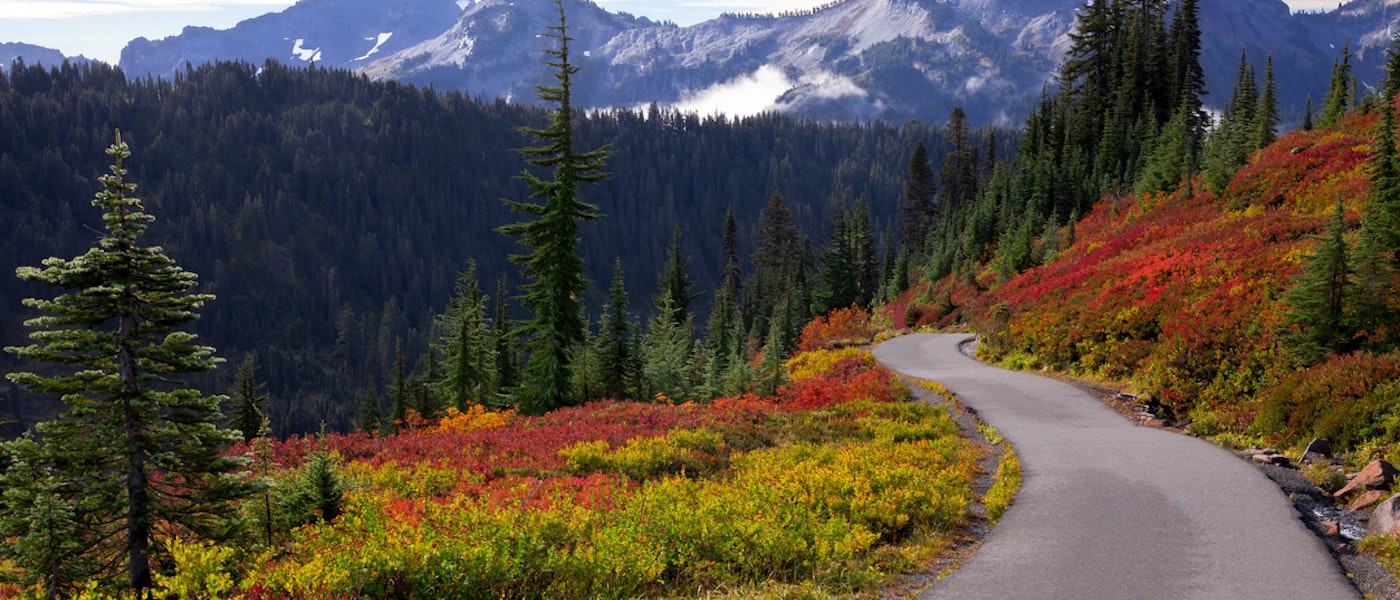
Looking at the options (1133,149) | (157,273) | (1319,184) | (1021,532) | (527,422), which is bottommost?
(527,422)

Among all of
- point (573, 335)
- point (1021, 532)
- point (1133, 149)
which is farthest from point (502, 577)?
point (1133, 149)

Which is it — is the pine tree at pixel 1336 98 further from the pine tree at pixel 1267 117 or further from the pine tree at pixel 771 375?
the pine tree at pixel 771 375

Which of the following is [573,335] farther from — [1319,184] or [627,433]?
[1319,184]

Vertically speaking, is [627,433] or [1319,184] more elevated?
[1319,184]

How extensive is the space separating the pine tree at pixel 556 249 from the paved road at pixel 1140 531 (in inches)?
692

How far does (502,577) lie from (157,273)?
18.7ft

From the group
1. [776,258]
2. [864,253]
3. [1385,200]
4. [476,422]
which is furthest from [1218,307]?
[864,253]

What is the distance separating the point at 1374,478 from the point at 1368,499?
1.77 feet

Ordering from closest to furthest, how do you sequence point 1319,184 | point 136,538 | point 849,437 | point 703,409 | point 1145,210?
point 136,538 < point 849,437 < point 703,409 < point 1319,184 < point 1145,210

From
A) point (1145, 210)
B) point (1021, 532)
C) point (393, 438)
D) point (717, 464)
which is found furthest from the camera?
point (1145, 210)

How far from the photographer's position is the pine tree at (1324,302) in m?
15.1

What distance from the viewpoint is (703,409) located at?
21172 millimetres

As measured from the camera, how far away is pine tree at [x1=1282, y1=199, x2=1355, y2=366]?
49.6 ft

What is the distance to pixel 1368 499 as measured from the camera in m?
10.4
